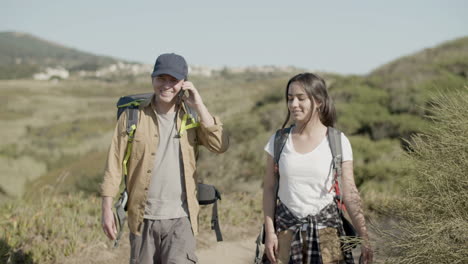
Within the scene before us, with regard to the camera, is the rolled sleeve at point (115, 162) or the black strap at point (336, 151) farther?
the rolled sleeve at point (115, 162)

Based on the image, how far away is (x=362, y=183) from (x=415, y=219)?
Answer: 8.29 meters

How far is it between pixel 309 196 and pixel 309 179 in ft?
0.32

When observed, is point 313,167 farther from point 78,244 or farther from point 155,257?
point 78,244

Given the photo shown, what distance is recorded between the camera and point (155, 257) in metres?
3.09

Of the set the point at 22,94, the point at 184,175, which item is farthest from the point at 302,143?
the point at 22,94

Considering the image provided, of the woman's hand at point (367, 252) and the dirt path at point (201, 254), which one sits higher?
the woman's hand at point (367, 252)

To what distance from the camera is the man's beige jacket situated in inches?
115

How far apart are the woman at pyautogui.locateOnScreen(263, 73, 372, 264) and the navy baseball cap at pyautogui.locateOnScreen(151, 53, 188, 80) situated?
67 cm

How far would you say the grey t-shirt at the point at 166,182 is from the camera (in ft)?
9.81

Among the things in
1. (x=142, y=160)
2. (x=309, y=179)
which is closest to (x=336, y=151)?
(x=309, y=179)

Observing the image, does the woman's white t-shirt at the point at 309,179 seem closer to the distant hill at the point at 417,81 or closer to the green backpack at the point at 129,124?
the green backpack at the point at 129,124

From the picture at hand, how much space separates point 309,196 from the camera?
266 centimetres

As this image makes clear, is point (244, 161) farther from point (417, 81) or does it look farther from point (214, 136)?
point (214, 136)

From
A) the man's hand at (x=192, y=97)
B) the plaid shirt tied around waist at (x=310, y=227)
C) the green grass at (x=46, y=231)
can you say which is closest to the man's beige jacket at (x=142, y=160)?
the man's hand at (x=192, y=97)
